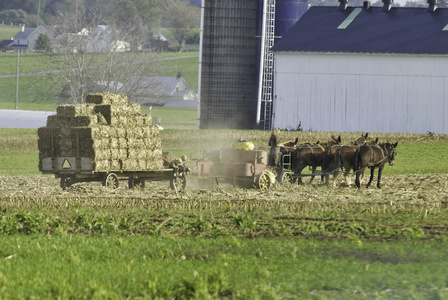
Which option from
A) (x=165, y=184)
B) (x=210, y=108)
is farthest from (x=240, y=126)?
(x=165, y=184)

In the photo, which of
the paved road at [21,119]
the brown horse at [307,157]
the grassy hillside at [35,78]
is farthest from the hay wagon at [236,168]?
the grassy hillside at [35,78]

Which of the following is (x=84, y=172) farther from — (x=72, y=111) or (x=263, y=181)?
(x=263, y=181)

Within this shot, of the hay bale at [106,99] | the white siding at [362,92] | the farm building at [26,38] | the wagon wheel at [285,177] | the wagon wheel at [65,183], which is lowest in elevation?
the wagon wheel at [65,183]

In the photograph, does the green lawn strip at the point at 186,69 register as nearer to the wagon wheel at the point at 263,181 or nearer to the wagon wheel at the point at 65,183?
the wagon wheel at the point at 263,181

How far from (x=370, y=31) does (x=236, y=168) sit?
3285 centimetres

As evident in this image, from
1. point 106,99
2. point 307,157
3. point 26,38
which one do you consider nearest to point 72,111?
point 106,99

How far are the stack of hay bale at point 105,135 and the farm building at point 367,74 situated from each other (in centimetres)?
3014

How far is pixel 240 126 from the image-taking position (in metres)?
59.1

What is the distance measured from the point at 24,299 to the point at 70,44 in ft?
231

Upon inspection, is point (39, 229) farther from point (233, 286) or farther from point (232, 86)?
point (232, 86)

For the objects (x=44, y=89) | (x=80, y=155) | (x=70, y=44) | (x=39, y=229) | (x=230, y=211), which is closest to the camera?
(x=39, y=229)

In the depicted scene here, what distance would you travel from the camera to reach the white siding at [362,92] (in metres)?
55.3

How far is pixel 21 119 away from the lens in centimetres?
6588

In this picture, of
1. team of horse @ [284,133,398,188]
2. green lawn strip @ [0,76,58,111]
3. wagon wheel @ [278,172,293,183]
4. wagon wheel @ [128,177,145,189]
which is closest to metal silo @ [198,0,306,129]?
team of horse @ [284,133,398,188]
